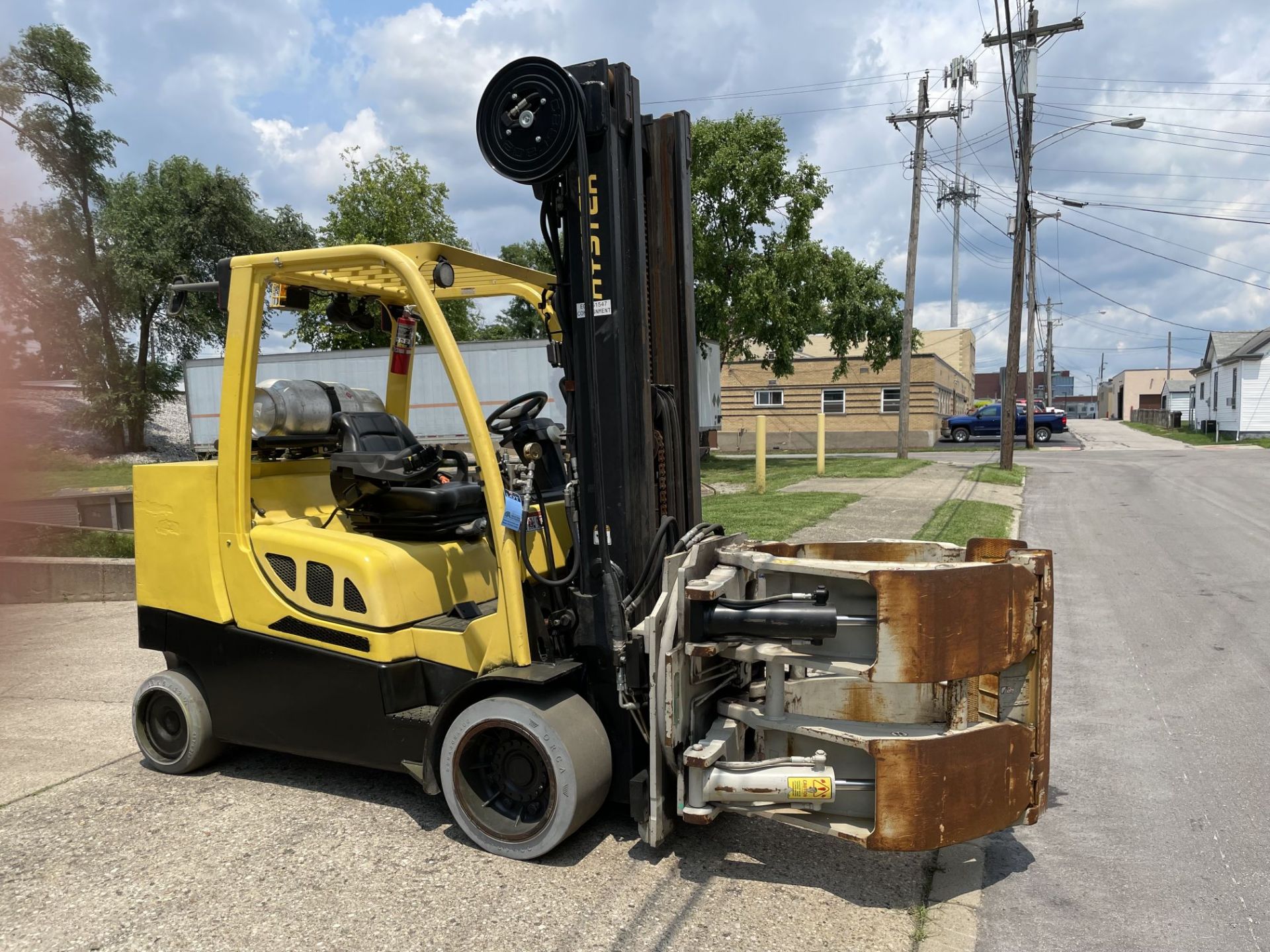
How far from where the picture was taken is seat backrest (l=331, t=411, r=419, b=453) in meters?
4.62

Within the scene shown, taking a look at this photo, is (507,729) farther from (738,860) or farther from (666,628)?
(738,860)

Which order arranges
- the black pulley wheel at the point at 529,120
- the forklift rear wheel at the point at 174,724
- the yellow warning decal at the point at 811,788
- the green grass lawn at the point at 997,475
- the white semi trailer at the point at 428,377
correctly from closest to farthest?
the yellow warning decal at the point at 811,788, the black pulley wheel at the point at 529,120, the forklift rear wheel at the point at 174,724, the white semi trailer at the point at 428,377, the green grass lawn at the point at 997,475

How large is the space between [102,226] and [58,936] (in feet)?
10.5

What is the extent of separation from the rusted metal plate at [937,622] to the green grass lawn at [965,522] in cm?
813

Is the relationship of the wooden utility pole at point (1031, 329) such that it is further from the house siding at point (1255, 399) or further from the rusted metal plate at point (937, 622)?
the rusted metal plate at point (937, 622)

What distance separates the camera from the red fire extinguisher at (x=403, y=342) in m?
5.26

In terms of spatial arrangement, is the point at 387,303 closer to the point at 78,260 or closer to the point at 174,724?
the point at 174,724

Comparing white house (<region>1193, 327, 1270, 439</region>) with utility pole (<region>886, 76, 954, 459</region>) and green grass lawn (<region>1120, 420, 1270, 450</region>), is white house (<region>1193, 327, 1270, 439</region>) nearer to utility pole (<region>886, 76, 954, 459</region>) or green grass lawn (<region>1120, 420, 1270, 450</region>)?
green grass lawn (<region>1120, 420, 1270, 450</region>)

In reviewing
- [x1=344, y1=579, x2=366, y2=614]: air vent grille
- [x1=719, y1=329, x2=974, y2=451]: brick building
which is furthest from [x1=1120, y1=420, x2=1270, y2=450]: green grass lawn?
[x1=344, y1=579, x2=366, y2=614]: air vent grille

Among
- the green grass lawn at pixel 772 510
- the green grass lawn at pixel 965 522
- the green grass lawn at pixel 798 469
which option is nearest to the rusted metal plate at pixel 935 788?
the green grass lawn at pixel 772 510

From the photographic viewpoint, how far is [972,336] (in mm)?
68938

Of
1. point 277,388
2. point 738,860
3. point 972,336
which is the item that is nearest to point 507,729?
point 738,860

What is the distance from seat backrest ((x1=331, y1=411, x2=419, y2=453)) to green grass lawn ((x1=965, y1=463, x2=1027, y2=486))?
18.6 meters

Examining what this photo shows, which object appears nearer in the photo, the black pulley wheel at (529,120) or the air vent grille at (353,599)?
the black pulley wheel at (529,120)
